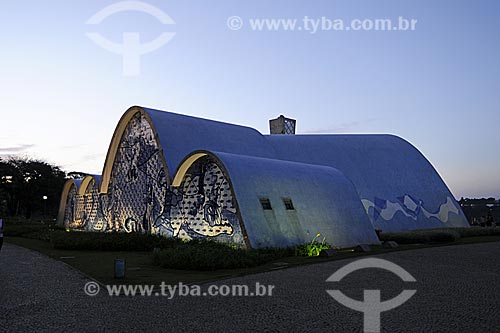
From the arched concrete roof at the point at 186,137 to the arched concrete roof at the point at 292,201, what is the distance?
3000 mm

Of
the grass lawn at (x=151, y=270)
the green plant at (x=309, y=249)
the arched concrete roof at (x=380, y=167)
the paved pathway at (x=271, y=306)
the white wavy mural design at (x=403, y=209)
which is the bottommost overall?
the grass lawn at (x=151, y=270)

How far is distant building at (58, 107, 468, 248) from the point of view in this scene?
17000 mm

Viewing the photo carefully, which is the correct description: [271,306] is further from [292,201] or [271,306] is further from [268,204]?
[292,201]

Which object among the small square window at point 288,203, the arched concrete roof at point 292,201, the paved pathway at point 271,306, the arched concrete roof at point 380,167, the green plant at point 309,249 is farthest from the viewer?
the arched concrete roof at point 380,167

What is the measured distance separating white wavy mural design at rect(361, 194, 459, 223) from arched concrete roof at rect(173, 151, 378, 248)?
633 cm

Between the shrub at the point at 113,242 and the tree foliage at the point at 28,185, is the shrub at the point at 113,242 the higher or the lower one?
the lower one

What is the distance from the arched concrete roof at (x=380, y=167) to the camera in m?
28.0

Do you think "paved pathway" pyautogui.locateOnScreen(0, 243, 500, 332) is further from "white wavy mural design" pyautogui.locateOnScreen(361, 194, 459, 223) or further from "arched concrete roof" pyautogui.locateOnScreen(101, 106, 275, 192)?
"white wavy mural design" pyautogui.locateOnScreen(361, 194, 459, 223)

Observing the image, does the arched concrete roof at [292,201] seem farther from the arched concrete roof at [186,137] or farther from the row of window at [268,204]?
the arched concrete roof at [186,137]

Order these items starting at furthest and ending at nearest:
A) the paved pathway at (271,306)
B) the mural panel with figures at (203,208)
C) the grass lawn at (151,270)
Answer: the mural panel with figures at (203,208) < the grass lawn at (151,270) < the paved pathway at (271,306)

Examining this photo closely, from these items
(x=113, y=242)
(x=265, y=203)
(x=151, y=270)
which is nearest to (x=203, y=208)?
(x=265, y=203)

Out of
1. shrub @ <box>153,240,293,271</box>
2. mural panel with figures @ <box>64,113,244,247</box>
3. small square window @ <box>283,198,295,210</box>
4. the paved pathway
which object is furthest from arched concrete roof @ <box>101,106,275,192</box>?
the paved pathway

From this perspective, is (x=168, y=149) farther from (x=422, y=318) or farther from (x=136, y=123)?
(x=422, y=318)

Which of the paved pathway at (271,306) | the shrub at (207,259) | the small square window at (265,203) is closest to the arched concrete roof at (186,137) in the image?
the small square window at (265,203)
